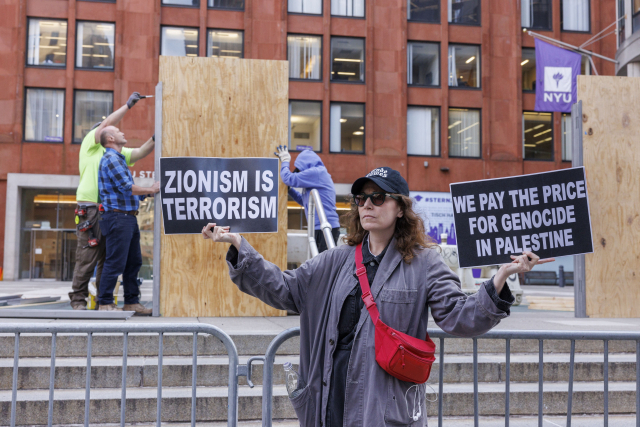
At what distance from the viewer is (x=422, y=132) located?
1044 inches

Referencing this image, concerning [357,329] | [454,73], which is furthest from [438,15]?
[357,329]

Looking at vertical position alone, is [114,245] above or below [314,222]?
below

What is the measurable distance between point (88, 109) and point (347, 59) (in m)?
11.4

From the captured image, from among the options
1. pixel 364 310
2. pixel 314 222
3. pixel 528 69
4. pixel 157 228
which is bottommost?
pixel 364 310

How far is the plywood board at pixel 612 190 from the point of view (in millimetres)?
7844

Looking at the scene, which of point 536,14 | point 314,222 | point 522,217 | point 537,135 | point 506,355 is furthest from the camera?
point 536,14

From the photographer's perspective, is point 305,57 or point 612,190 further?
point 305,57

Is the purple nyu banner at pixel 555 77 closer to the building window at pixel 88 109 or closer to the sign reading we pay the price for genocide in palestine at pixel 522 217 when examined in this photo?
the building window at pixel 88 109

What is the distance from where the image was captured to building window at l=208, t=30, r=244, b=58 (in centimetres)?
2555

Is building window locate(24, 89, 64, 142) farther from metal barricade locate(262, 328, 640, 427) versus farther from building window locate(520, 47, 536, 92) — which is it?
metal barricade locate(262, 328, 640, 427)

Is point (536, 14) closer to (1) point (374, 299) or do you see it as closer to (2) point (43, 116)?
(2) point (43, 116)

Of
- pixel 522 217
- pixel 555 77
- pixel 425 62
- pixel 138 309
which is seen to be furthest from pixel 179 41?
pixel 522 217

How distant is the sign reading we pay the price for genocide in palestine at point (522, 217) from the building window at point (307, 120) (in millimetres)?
22302

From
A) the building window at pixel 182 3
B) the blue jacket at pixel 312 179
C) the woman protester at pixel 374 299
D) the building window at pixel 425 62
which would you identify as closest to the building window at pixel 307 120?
the building window at pixel 425 62
